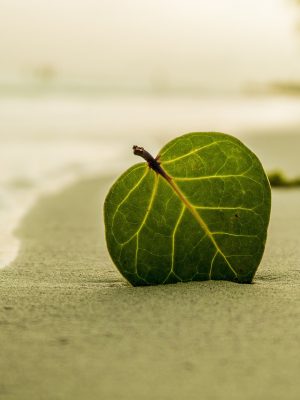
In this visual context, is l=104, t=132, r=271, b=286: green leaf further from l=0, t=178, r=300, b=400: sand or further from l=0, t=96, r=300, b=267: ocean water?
l=0, t=96, r=300, b=267: ocean water

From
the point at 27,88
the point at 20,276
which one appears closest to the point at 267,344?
the point at 20,276

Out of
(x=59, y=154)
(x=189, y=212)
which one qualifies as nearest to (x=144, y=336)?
(x=189, y=212)

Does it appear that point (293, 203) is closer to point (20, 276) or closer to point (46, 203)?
point (46, 203)

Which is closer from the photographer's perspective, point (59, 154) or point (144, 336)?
point (144, 336)

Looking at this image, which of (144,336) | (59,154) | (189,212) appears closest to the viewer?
(144,336)

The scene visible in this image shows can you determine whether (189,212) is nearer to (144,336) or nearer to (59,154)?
(144,336)

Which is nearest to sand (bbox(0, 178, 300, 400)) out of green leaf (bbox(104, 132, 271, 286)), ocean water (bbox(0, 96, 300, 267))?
green leaf (bbox(104, 132, 271, 286))
